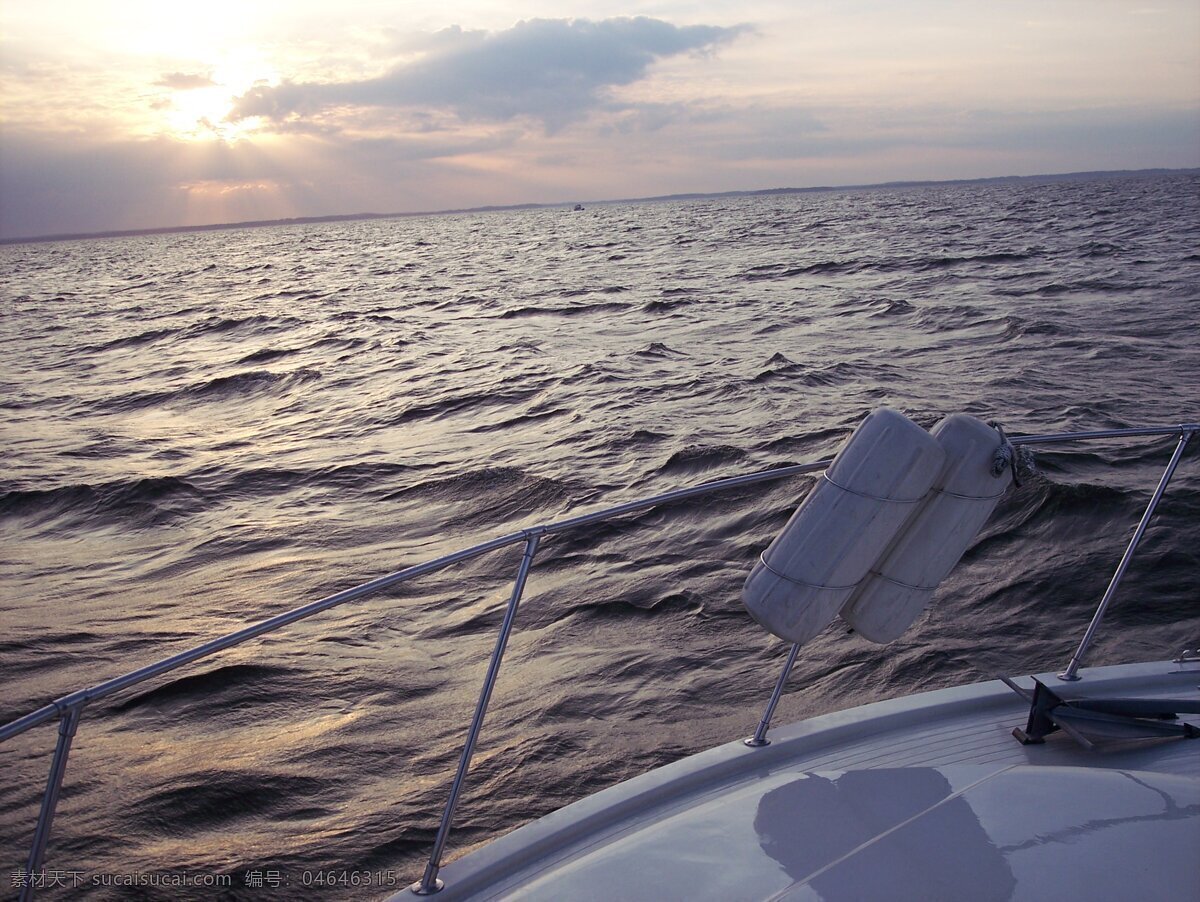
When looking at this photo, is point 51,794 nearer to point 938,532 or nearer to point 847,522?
point 847,522

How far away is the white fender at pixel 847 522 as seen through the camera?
236cm

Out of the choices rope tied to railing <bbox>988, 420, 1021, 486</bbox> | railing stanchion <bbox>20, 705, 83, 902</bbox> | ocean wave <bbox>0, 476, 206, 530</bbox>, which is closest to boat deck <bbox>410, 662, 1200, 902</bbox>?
rope tied to railing <bbox>988, 420, 1021, 486</bbox>

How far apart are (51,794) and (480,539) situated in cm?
630

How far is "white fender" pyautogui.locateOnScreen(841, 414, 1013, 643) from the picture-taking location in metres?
2.47

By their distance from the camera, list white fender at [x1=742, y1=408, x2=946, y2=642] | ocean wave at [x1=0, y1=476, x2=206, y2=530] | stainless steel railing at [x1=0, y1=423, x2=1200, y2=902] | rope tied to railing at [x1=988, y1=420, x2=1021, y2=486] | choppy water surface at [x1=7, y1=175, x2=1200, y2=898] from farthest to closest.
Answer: ocean wave at [x1=0, y1=476, x2=206, y2=530], choppy water surface at [x1=7, y1=175, x2=1200, y2=898], rope tied to railing at [x1=988, y1=420, x2=1021, y2=486], white fender at [x1=742, y1=408, x2=946, y2=642], stainless steel railing at [x1=0, y1=423, x2=1200, y2=902]

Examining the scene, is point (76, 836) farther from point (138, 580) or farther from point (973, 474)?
point (973, 474)

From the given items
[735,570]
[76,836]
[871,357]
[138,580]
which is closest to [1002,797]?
[76,836]

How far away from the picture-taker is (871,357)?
47.4ft

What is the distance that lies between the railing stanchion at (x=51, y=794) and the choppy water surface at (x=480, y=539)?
2.44 m

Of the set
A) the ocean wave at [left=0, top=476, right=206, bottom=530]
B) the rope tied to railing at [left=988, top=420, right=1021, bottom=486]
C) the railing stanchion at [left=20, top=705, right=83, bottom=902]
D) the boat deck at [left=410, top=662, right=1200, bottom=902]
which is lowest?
the ocean wave at [left=0, top=476, right=206, bottom=530]

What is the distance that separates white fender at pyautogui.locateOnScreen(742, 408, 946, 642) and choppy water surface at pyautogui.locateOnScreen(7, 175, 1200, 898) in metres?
0.61

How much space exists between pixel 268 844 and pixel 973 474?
138 inches

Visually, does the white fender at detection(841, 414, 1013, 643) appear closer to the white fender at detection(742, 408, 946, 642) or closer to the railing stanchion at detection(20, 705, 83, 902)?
the white fender at detection(742, 408, 946, 642)

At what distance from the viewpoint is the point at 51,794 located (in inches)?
67.6
